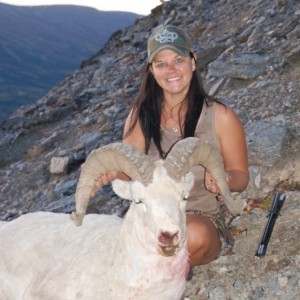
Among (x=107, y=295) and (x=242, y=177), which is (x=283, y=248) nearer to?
(x=242, y=177)

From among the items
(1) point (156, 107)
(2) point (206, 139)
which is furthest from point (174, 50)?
(2) point (206, 139)

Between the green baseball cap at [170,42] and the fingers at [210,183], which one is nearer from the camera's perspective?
the fingers at [210,183]

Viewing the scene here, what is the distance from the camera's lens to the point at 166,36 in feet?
19.0

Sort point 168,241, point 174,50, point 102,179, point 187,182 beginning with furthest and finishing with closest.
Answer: point 174,50, point 102,179, point 187,182, point 168,241

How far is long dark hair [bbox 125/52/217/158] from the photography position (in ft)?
19.7

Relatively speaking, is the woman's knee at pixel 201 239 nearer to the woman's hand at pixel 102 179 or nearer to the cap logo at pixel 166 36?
the woman's hand at pixel 102 179

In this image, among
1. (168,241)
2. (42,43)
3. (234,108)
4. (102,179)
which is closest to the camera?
(168,241)

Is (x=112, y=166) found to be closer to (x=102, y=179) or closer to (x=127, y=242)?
(x=102, y=179)

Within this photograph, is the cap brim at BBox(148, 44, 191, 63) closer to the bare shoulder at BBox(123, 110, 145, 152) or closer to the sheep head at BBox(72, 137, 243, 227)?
the bare shoulder at BBox(123, 110, 145, 152)

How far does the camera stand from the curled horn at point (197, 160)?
16.4 feet

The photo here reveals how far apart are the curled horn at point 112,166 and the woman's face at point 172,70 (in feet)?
3.41

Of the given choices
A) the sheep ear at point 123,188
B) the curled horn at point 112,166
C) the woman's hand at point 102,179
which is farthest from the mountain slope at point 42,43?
the sheep ear at point 123,188

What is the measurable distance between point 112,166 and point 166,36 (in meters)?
1.39

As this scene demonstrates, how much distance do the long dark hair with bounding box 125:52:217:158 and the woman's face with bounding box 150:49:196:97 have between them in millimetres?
167
